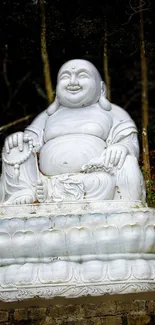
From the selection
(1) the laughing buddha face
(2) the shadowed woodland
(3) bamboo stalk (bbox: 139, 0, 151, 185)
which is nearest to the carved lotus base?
(1) the laughing buddha face

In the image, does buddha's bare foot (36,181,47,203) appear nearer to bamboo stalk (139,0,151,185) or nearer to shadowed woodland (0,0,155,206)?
bamboo stalk (139,0,151,185)

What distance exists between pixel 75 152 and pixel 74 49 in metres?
6.43

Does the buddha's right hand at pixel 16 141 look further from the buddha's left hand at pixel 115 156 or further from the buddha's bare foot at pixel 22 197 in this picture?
the buddha's left hand at pixel 115 156

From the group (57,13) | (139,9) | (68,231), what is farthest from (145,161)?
(68,231)

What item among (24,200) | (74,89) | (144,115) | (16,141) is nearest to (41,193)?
(24,200)

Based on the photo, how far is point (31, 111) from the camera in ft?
44.5

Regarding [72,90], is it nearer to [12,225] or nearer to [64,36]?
[12,225]

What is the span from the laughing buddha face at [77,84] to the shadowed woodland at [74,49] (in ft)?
9.96

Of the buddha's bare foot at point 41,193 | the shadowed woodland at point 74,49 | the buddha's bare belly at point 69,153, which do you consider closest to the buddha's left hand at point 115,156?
the buddha's bare belly at point 69,153

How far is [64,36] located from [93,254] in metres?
7.21

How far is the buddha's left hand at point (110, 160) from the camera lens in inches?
245

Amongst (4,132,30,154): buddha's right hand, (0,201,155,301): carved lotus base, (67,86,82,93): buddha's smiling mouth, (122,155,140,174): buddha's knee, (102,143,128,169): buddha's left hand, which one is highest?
(67,86,82,93): buddha's smiling mouth

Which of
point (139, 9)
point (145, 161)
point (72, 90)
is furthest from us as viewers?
point (139, 9)

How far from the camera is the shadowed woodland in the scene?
438 inches
